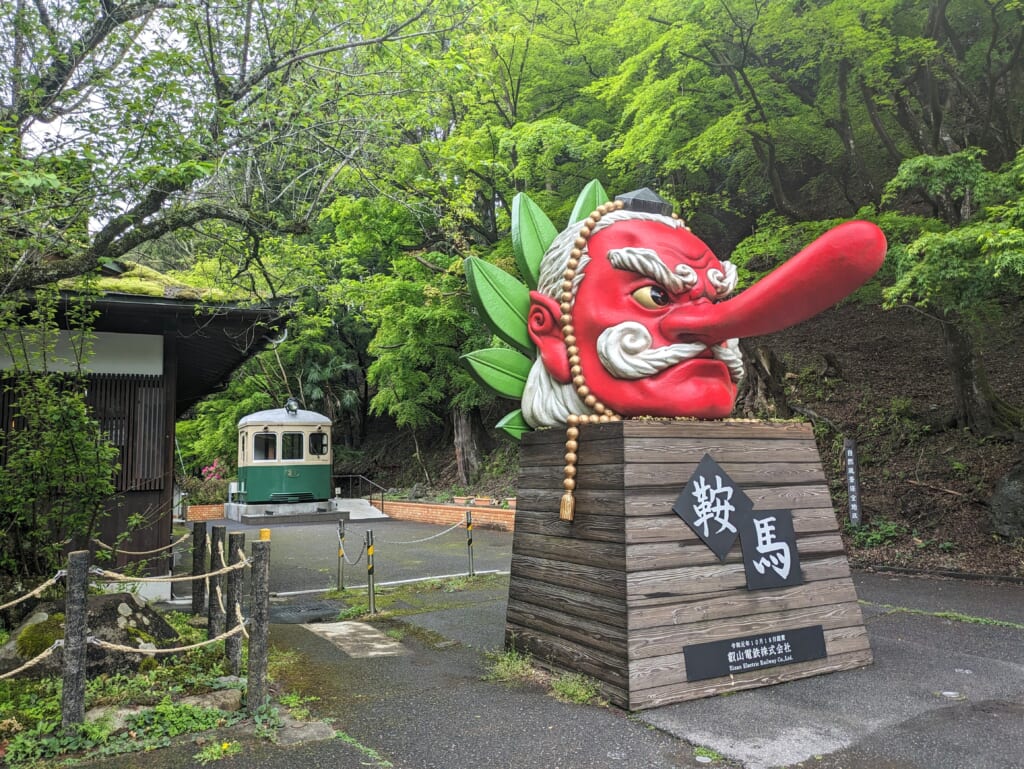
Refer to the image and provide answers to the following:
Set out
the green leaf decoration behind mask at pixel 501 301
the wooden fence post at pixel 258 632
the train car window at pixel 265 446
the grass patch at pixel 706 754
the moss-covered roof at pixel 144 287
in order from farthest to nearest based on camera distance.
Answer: the train car window at pixel 265 446
the moss-covered roof at pixel 144 287
the green leaf decoration behind mask at pixel 501 301
the wooden fence post at pixel 258 632
the grass patch at pixel 706 754

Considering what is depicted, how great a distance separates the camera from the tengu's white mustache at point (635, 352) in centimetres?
461

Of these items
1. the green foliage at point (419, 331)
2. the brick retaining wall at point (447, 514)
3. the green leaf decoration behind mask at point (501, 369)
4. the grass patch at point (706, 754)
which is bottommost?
the brick retaining wall at point (447, 514)

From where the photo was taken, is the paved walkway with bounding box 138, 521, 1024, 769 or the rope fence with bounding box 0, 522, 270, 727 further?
the rope fence with bounding box 0, 522, 270, 727

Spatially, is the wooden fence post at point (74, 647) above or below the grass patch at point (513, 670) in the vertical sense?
above

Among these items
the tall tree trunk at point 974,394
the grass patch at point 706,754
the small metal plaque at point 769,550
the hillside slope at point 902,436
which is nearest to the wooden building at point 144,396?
the small metal plaque at point 769,550

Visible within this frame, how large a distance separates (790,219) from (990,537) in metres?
5.55

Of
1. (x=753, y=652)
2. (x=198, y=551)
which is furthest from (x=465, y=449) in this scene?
(x=753, y=652)

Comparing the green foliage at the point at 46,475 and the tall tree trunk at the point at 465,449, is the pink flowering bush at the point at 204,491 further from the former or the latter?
the green foliage at the point at 46,475

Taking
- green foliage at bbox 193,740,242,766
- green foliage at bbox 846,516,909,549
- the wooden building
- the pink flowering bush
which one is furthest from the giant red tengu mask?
the pink flowering bush

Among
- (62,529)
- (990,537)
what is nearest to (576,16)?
(990,537)

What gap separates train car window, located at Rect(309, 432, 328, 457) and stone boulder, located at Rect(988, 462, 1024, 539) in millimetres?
16459

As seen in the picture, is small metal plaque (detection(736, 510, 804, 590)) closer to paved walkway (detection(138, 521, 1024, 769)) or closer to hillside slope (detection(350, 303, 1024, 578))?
paved walkway (detection(138, 521, 1024, 769))

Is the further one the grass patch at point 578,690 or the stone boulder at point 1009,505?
the stone boulder at point 1009,505

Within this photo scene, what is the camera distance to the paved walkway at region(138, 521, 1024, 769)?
133 inches
